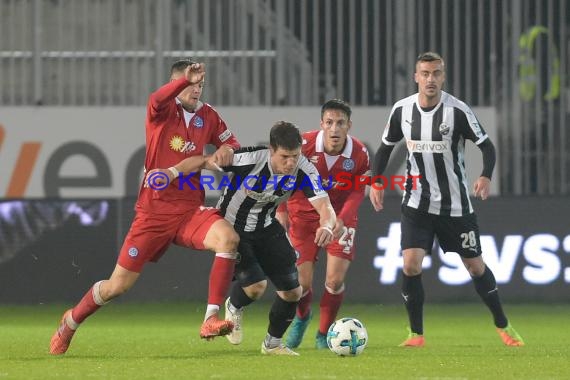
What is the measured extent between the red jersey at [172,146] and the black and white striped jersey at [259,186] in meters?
0.26

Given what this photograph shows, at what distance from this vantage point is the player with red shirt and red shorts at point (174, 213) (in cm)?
850

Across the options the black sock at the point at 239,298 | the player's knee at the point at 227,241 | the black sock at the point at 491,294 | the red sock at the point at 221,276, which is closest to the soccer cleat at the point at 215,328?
the red sock at the point at 221,276

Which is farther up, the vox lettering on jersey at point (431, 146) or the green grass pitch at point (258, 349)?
the vox lettering on jersey at point (431, 146)

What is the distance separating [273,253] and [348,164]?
4.66 feet

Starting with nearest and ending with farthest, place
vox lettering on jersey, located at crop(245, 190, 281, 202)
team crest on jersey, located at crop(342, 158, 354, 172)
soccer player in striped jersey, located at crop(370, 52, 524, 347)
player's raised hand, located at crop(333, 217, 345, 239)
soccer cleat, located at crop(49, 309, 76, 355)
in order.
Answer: vox lettering on jersey, located at crop(245, 190, 281, 202), soccer cleat, located at crop(49, 309, 76, 355), player's raised hand, located at crop(333, 217, 345, 239), soccer player in striped jersey, located at crop(370, 52, 524, 347), team crest on jersey, located at crop(342, 158, 354, 172)

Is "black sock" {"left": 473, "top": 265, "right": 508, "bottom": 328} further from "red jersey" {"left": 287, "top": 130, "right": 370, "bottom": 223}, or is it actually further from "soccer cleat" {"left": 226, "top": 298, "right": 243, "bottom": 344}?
"soccer cleat" {"left": 226, "top": 298, "right": 243, "bottom": 344}

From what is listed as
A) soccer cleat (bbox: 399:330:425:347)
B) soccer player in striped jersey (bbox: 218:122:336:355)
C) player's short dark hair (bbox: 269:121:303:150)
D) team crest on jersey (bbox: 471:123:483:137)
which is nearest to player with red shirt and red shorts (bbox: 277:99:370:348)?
soccer cleat (bbox: 399:330:425:347)

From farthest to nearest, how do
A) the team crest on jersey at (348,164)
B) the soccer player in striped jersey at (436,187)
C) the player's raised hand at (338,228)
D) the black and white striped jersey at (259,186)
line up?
the team crest on jersey at (348,164) → the soccer player in striped jersey at (436,187) → the player's raised hand at (338,228) → the black and white striped jersey at (259,186)

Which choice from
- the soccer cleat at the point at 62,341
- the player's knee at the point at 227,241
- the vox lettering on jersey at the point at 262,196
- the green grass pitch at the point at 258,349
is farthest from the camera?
the soccer cleat at the point at 62,341

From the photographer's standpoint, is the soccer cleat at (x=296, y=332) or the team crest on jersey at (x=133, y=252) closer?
the team crest on jersey at (x=133, y=252)

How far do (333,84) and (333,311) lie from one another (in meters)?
4.98

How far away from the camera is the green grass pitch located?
7.66 meters

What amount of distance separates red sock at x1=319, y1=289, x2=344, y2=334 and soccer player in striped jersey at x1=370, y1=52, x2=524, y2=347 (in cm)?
52

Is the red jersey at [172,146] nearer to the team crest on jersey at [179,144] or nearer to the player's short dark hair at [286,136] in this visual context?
the team crest on jersey at [179,144]
